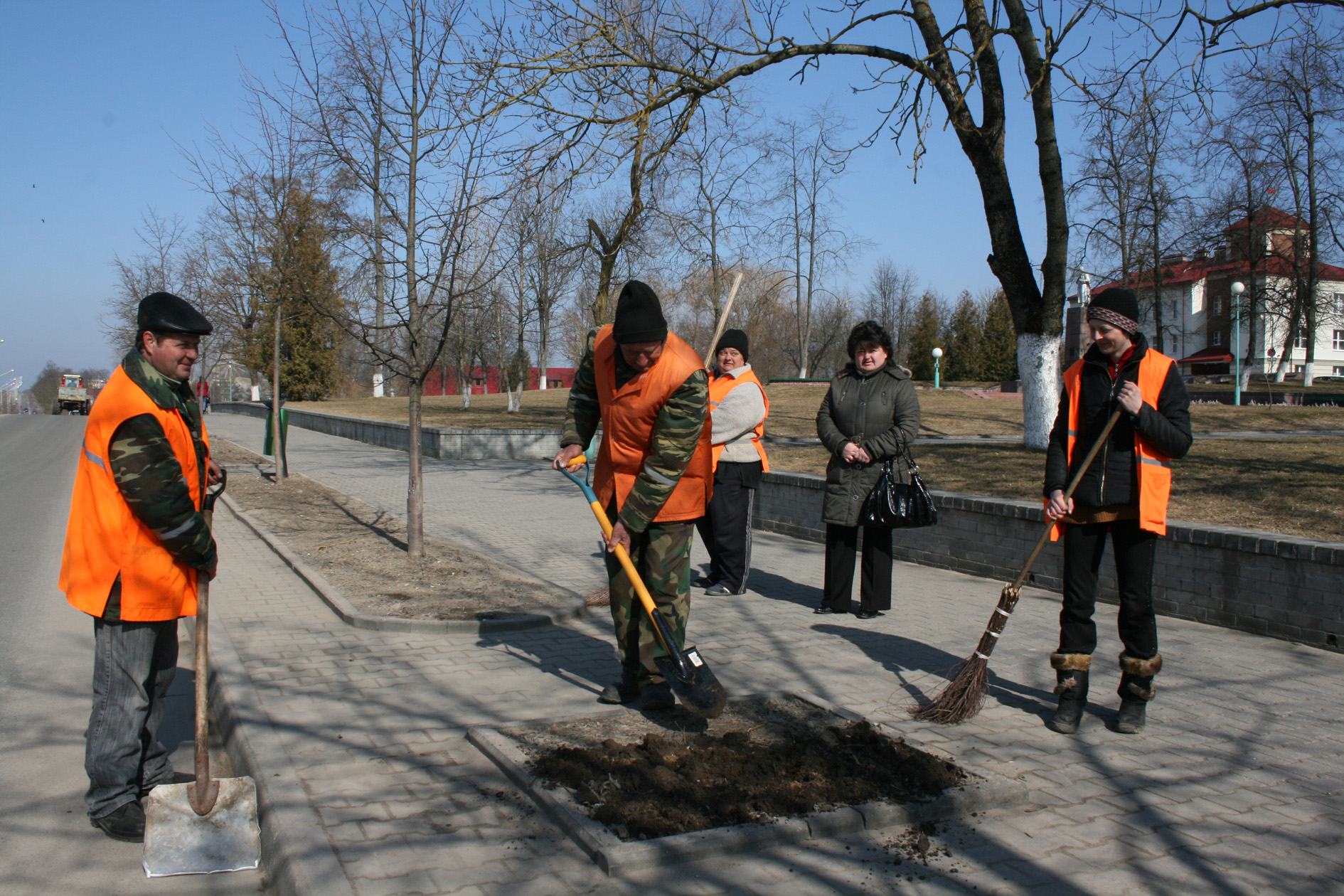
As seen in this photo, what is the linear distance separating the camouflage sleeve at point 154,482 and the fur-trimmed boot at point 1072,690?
12.0 feet

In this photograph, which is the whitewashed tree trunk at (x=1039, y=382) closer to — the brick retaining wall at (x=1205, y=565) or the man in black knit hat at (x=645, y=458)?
the brick retaining wall at (x=1205, y=565)

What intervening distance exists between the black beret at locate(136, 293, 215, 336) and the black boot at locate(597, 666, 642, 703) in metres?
2.37

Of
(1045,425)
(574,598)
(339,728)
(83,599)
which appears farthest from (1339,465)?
(83,599)

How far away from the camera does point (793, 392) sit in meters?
29.6

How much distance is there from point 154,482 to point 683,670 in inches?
83.5

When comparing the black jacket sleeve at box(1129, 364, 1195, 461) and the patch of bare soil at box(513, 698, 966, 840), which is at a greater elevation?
the black jacket sleeve at box(1129, 364, 1195, 461)

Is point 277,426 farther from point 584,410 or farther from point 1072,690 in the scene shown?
point 1072,690

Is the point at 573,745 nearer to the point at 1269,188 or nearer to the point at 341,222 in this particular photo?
the point at 341,222

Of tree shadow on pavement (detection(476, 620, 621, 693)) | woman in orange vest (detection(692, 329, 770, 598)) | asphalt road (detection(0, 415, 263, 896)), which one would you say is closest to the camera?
asphalt road (detection(0, 415, 263, 896))

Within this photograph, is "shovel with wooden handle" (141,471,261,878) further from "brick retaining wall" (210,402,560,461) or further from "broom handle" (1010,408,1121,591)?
"brick retaining wall" (210,402,560,461)

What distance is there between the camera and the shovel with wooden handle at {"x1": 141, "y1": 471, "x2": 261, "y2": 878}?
3.17 meters

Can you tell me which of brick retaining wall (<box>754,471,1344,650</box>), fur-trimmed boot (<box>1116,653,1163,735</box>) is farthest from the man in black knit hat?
brick retaining wall (<box>754,471,1344,650</box>)

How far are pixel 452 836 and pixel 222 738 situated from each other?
1.81 metres

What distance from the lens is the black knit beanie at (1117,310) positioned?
427 cm
